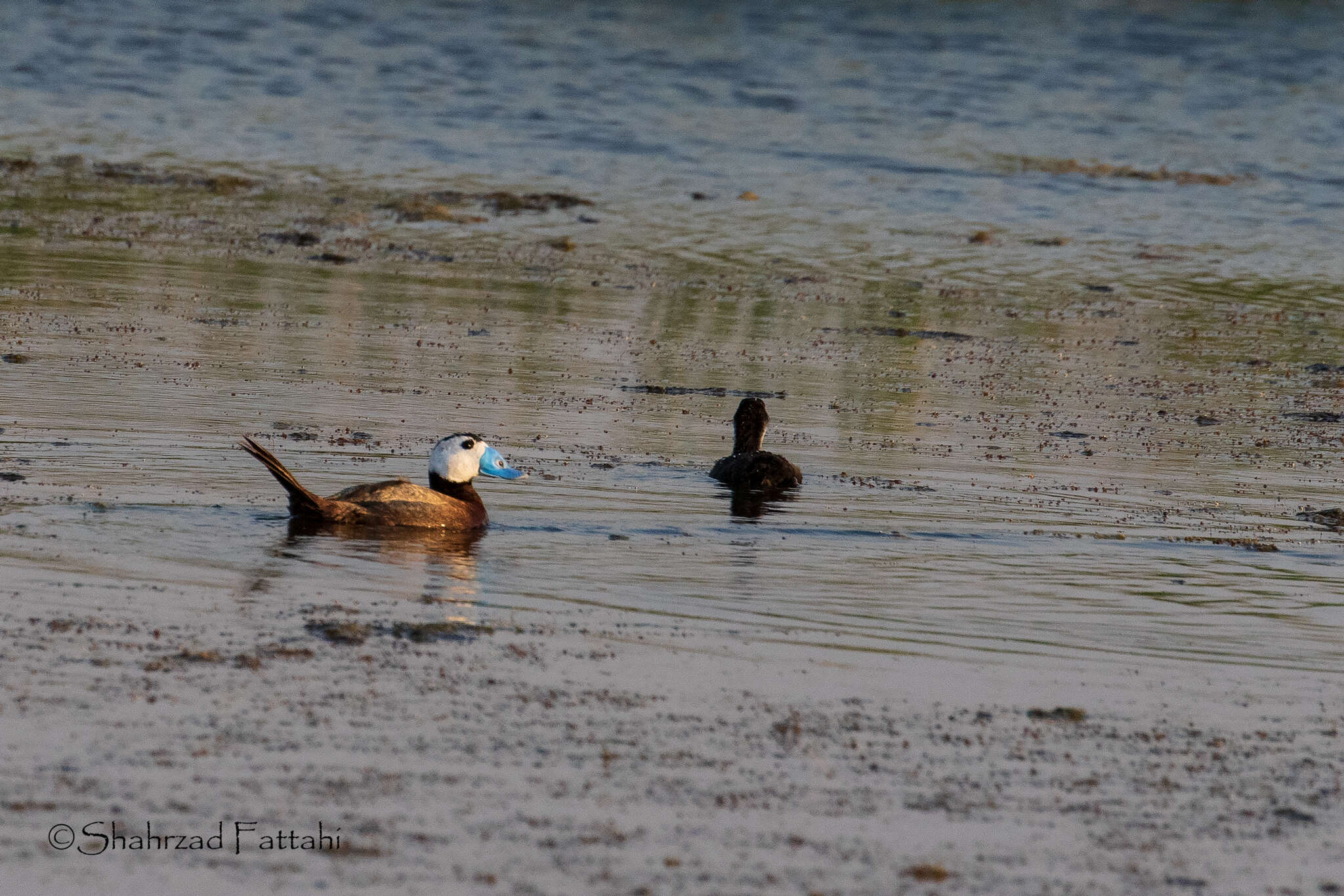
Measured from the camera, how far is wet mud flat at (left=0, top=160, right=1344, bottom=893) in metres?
6.18

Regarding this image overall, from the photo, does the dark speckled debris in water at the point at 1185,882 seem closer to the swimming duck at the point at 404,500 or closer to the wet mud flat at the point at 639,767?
the wet mud flat at the point at 639,767

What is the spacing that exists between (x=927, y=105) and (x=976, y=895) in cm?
3036

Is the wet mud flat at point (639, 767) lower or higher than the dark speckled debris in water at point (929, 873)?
higher

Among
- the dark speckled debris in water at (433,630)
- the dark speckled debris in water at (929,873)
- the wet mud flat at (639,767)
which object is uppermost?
the dark speckled debris in water at (433,630)

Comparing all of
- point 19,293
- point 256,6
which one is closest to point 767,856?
point 19,293

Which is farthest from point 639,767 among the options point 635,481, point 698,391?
point 698,391

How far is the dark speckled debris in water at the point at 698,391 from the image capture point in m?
15.4

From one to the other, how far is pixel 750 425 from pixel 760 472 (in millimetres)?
1091

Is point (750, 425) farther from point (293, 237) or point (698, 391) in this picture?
point (293, 237)

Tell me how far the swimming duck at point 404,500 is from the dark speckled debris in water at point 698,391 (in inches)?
154

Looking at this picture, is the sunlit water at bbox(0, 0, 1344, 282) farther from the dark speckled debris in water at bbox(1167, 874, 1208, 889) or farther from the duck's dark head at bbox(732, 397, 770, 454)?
the dark speckled debris in water at bbox(1167, 874, 1208, 889)

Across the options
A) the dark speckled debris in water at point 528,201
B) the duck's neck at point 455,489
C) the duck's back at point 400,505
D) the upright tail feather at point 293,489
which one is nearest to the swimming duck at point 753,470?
the duck's neck at point 455,489

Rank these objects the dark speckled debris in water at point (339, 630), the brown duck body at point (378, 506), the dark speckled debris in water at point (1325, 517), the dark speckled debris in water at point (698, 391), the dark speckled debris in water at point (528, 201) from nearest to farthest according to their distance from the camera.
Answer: the dark speckled debris in water at point (339, 630) < the brown duck body at point (378, 506) < the dark speckled debris in water at point (1325, 517) < the dark speckled debris in water at point (698, 391) < the dark speckled debris in water at point (528, 201)

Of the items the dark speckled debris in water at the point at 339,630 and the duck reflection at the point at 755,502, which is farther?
the duck reflection at the point at 755,502
